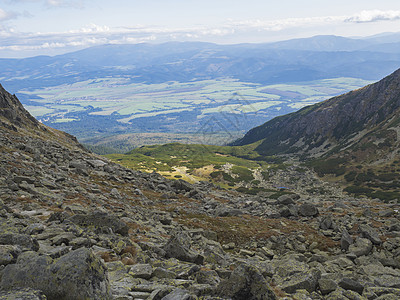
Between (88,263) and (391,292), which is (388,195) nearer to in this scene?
(391,292)

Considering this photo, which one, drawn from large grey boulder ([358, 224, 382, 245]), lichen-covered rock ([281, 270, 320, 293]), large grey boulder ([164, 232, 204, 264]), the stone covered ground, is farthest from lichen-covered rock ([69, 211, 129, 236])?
large grey boulder ([358, 224, 382, 245])

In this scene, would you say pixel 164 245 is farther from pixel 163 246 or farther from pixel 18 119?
pixel 18 119

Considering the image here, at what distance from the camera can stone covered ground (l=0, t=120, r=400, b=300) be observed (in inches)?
360

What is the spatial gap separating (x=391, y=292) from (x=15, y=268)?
16521mm

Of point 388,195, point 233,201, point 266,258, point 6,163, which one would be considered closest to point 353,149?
Result: point 388,195

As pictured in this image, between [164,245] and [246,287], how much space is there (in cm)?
932

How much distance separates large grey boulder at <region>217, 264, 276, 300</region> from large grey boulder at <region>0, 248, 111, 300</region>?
4.19 m

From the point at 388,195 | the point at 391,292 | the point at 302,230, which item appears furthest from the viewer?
the point at 388,195

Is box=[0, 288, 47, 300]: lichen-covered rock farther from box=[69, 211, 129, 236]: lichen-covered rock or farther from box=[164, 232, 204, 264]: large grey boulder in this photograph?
box=[69, 211, 129, 236]: lichen-covered rock

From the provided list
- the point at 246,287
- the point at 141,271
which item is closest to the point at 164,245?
the point at 141,271

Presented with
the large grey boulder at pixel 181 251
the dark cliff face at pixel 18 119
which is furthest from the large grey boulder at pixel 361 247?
the dark cliff face at pixel 18 119

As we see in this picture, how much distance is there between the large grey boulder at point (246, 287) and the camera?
33.6 feet

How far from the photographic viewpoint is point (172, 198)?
4575 centimetres

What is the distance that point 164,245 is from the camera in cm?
1864
